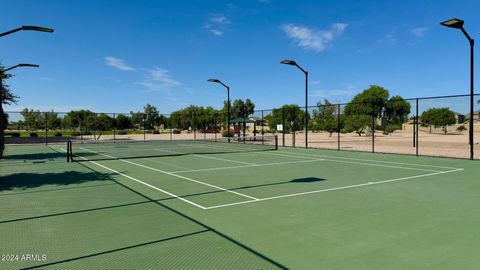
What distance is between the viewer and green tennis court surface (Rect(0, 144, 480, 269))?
4.42 m

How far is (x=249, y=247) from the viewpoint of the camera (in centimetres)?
484

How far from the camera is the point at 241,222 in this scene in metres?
6.05

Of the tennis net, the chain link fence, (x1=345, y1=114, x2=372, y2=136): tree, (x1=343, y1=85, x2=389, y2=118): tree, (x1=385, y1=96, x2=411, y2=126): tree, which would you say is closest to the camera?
the tennis net

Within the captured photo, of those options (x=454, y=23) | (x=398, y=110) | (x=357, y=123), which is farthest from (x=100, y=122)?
(x=398, y=110)

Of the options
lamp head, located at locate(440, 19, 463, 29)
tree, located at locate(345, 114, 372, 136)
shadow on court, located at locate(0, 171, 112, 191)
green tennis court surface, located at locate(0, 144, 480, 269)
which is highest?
lamp head, located at locate(440, 19, 463, 29)

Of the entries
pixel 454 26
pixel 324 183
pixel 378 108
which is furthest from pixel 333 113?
pixel 324 183

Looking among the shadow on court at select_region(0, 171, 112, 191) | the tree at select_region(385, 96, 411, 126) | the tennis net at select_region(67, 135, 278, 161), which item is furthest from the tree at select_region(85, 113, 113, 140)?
the tree at select_region(385, 96, 411, 126)

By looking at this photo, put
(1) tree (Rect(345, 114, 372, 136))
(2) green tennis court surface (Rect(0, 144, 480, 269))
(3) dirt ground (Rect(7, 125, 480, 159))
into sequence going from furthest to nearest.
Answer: (1) tree (Rect(345, 114, 372, 136)), (3) dirt ground (Rect(7, 125, 480, 159)), (2) green tennis court surface (Rect(0, 144, 480, 269))

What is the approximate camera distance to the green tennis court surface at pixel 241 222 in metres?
4.42

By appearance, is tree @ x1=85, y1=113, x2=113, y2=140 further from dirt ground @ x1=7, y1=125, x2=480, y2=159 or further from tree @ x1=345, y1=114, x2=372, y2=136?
tree @ x1=345, y1=114, x2=372, y2=136

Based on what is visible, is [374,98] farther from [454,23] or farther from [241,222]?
[241,222]

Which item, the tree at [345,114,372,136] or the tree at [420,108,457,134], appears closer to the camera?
the tree at [345,114,372,136]

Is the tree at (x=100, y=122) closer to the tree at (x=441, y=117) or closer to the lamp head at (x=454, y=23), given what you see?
the lamp head at (x=454, y=23)

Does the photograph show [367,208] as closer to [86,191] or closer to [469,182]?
[469,182]
